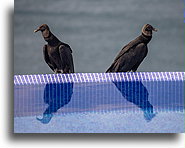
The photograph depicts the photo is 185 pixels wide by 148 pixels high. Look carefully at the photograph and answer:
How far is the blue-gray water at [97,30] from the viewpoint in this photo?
312 cm

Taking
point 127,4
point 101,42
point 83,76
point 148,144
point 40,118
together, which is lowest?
point 148,144

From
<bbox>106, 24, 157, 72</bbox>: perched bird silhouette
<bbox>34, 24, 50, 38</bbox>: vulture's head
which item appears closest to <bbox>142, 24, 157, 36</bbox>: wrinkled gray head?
<bbox>106, 24, 157, 72</bbox>: perched bird silhouette

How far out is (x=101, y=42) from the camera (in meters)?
3.16

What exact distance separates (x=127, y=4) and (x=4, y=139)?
1.31 meters

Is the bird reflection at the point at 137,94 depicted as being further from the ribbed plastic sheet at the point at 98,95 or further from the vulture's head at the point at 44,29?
the vulture's head at the point at 44,29

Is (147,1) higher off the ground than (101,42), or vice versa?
(147,1)

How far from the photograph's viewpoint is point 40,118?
10.3 feet

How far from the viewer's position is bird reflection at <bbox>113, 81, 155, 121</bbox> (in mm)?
3111

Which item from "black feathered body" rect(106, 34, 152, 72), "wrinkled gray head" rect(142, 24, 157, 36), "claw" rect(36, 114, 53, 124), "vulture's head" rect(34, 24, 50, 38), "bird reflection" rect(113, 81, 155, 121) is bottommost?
"claw" rect(36, 114, 53, 124)

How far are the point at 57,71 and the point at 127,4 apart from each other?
0.69m

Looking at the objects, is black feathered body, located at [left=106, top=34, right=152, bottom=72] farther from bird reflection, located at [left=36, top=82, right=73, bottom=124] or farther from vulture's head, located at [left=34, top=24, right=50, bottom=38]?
vulture's head, located at [left=34, top=24, right=50, bottom=38]

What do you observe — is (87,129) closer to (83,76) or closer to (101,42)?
(83,76)

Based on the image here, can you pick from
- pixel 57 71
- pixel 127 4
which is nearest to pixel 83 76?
pixel 57 71

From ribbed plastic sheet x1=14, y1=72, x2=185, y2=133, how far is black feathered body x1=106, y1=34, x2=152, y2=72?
45mm
